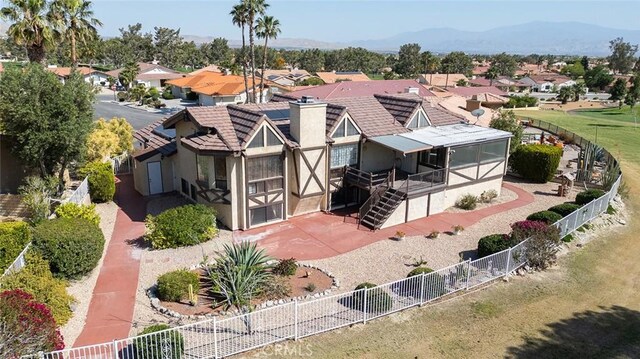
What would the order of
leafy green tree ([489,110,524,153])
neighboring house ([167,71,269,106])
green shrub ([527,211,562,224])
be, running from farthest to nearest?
neighboring house ([167,71,269,106]) → leafy green tree ([489,110,524,153]) → green shrub ([527,211,562,224])

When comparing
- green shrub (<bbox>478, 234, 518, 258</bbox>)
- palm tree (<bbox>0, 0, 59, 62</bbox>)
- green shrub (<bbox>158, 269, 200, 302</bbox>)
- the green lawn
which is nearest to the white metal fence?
green shrub (<bbox>478, 234, 518, 258</bbox>)

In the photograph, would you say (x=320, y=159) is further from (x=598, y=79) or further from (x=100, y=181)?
(x=598, y=79)

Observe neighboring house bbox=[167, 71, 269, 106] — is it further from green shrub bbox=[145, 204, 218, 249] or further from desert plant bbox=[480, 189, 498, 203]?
green shrub bbox=[145, 204, 218, 249]

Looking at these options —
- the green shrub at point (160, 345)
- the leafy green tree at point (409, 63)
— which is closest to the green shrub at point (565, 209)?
the green shrub at point (160, 345)

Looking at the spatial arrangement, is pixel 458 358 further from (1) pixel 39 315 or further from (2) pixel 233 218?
(2) pixel 233 218

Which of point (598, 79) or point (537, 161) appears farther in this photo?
point (598, 79)

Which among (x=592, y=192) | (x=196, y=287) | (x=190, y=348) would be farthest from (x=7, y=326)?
(x=592, y=192)

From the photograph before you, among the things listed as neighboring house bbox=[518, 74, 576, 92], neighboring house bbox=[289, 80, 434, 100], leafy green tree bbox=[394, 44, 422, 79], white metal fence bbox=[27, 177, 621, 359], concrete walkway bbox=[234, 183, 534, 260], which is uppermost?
leafy green tree bbox=[394, 44, 422, 79]

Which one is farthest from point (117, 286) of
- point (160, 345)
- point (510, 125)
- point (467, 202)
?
point (510, 125)
